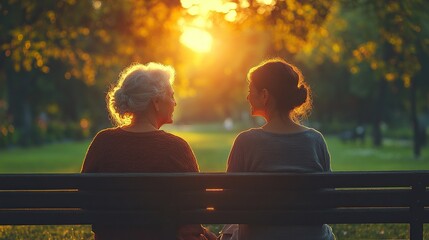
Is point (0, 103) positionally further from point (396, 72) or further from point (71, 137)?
point (396, 72)

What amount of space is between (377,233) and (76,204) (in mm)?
5101

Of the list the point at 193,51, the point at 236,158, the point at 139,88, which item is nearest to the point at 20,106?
the point at 193,51

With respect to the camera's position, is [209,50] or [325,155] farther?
[209,50]

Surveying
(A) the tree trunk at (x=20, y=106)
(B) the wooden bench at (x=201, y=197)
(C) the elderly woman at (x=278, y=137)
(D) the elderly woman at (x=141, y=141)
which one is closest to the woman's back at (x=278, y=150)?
(C) the elderly woman at (x=278, y=137)

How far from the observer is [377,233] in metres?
8.62

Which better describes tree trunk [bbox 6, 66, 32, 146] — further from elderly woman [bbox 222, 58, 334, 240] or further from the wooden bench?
elderly woman [bbox 222, 58, 334, 240]

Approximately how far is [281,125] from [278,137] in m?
0.08

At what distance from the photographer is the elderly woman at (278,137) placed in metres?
4.31

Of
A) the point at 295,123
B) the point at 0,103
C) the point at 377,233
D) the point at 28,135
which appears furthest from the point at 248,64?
the point at 295,123

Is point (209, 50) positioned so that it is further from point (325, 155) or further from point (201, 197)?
point (201, 197)

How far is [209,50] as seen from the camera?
183 ft

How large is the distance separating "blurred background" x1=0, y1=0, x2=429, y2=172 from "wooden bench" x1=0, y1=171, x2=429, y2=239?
5.49ft

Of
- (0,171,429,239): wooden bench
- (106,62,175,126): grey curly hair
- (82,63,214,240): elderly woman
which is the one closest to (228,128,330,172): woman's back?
(0,171,429,239): wooden bench

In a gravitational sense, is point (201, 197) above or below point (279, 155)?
Result: below
